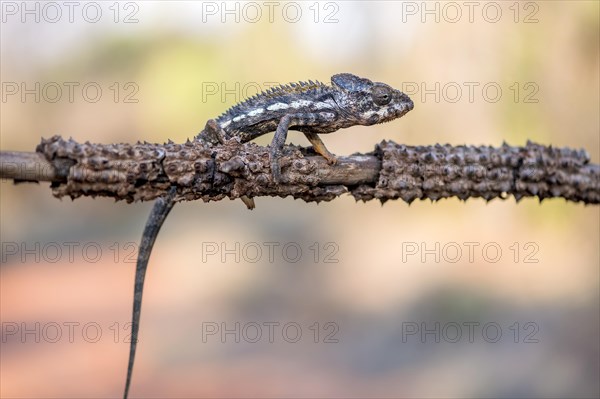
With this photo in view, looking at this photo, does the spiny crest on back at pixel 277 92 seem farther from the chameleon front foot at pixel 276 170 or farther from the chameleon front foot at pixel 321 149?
the chameleon front foot at pixel 276 170

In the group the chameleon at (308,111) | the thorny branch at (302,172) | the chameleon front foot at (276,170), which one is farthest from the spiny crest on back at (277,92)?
the chameleon front foot at (276,170)

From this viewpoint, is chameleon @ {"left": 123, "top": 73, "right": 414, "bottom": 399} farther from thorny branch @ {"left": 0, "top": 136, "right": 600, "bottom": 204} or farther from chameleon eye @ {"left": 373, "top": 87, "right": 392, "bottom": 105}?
thorny branch @ {"left": 0, "top": 136, "right": 600, "bottom": 204}

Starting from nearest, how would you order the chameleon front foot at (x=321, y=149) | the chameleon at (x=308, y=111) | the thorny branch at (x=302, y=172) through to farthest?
the thorny branch at (x=302, y=172), the chameleon front foot at (x=321, y=149), the chameleon at (x=308, y=111)

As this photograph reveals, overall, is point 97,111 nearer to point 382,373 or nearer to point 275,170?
point 382,373

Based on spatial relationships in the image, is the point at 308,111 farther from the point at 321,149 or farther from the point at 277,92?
the point at 321,149

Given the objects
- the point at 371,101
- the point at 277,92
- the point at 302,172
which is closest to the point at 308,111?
the point at 277,92

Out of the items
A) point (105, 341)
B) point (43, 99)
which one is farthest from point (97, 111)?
point (105, 341)
